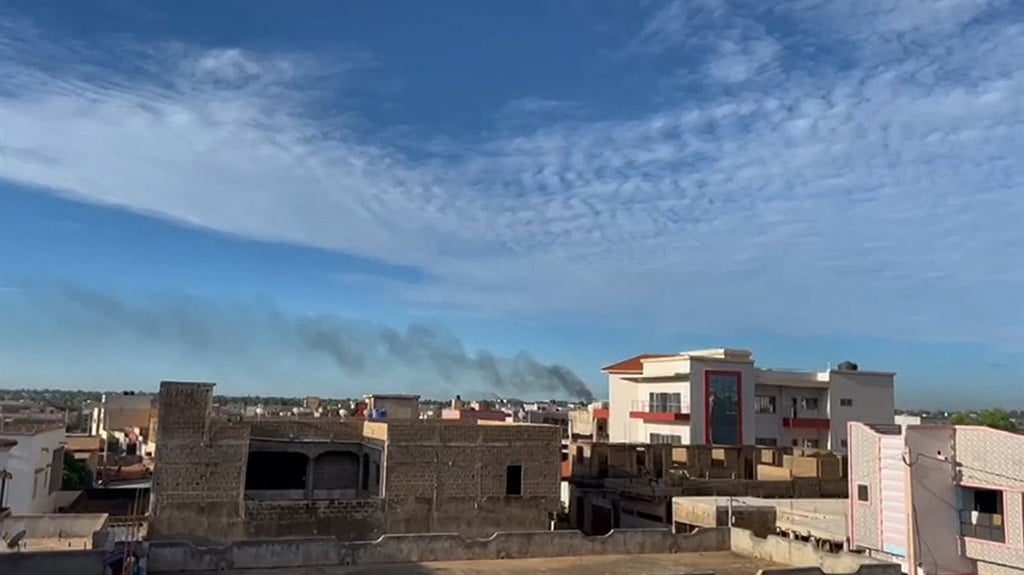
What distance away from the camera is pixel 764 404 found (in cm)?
5141

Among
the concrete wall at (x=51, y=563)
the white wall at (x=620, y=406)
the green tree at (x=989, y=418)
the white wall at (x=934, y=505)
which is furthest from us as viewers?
Result: the green tree at (x=989, y=418)

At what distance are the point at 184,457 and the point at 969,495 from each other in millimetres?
23823

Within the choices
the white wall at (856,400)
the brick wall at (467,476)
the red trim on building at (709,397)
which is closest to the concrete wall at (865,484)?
the brick wall at (467,476)

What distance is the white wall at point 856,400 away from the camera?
53156mm

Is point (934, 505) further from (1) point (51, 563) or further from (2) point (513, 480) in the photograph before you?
(1) point (51, 563)

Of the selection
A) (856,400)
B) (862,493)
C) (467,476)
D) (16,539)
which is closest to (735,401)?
(856,400)

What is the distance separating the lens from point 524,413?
88188 mm

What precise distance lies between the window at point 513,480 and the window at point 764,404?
25125 mm

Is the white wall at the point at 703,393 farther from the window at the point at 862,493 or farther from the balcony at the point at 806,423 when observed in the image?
the window at the point at 862,493

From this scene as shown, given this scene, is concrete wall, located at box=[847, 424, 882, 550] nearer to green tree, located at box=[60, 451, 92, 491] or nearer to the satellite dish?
the satellite dish

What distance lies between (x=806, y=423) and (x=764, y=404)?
135 inches

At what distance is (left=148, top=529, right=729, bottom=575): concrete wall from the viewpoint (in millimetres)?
18500

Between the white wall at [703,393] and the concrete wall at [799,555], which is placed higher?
the white wall at [703,393]

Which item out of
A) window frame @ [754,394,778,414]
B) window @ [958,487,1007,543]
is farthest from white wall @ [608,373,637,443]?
window @ [958,487,1007,543]
